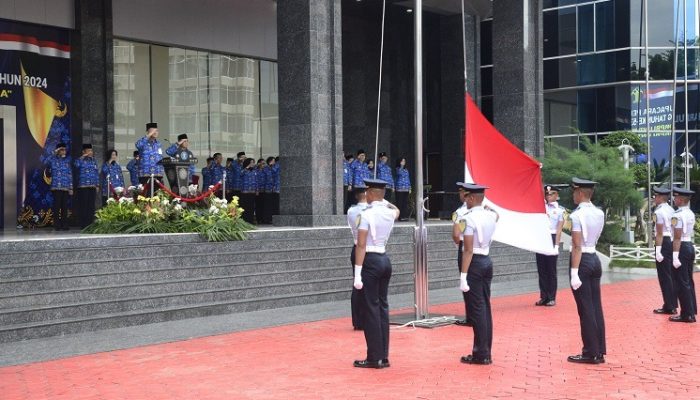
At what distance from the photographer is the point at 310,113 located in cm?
1838

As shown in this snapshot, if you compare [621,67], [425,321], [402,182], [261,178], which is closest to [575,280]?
[425,321]

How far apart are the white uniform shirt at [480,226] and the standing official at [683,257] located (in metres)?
4.38

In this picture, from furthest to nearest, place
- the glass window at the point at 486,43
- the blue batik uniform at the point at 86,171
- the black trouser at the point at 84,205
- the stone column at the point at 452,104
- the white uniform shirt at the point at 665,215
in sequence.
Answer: the glass window at the point at 486,43
the stone column at the point at 452,104
the black trouser at the point at 84,205
the blue batik uniform at the point at 86,171
the white uniform shirt at the point at 665,215

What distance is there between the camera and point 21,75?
2086 centimetres

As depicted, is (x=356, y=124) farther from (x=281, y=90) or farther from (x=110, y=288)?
(x=110, y=288)

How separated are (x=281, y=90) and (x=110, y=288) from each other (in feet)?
25.1

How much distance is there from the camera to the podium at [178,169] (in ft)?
53.9

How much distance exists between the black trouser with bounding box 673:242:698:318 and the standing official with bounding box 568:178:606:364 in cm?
358

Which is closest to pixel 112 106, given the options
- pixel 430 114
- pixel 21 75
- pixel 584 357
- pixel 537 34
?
pixel 21 75

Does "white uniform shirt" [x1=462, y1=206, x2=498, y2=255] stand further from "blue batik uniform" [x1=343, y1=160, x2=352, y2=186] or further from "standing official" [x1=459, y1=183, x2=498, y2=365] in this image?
"blue batik uniform" [x1=343, y1=160, x2=352, y2=186]

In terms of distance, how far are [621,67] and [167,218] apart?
83.3ft

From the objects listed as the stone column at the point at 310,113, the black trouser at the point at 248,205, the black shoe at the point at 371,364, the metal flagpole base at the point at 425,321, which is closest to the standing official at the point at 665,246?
the metal flagpole base at the point at 425,321

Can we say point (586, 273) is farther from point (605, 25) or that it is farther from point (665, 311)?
point (605, 25)

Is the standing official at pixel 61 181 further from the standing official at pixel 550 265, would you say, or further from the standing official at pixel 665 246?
the standing official at pixel 665 246
